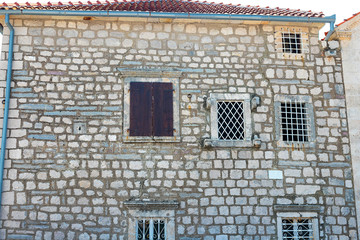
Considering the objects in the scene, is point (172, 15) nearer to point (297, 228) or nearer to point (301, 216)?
point (301, 216)

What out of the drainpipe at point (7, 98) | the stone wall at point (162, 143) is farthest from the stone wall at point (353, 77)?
the drainpipe at point (7, 98)

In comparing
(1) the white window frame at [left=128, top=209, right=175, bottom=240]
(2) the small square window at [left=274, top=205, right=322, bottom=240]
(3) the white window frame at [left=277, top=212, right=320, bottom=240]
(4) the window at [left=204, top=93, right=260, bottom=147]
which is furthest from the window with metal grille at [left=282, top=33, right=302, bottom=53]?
(1) the white window frame at [left=128, top=209, right=175, bottom=240]

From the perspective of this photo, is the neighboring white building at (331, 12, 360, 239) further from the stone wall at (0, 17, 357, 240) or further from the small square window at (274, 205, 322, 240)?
the small square window at (274, 205, 322, 240)

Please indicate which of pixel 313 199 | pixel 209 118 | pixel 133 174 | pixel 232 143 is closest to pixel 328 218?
pixel 313 199

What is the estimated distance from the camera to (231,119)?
9477 mm

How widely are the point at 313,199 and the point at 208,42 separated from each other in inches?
156

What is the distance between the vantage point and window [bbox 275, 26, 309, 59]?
32.8 ft

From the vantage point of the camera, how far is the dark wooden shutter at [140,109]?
30.3ft

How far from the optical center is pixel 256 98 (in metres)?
9.51

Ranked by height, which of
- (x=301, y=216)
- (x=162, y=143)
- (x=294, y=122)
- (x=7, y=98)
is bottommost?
(x=301, y=216)

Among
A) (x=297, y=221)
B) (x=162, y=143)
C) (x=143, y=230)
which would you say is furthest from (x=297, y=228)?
(x=162, y=143)

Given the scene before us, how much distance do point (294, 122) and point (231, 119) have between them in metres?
1.38

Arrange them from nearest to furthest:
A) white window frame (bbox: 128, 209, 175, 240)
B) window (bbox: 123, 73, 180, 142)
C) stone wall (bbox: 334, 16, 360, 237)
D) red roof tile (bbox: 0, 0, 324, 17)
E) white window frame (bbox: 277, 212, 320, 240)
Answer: white window frame (bbox: 128, 209, 175, 240) < white window frame (bbox: 277, 212, 320, 240) < window (bbox: 123, 73, 180, 142) < stone wall (bbox: 334, 16, 360, 237) < red roof tile (bbox: 0, 0, 324, 17)

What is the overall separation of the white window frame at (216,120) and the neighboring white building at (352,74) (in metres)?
2.19
